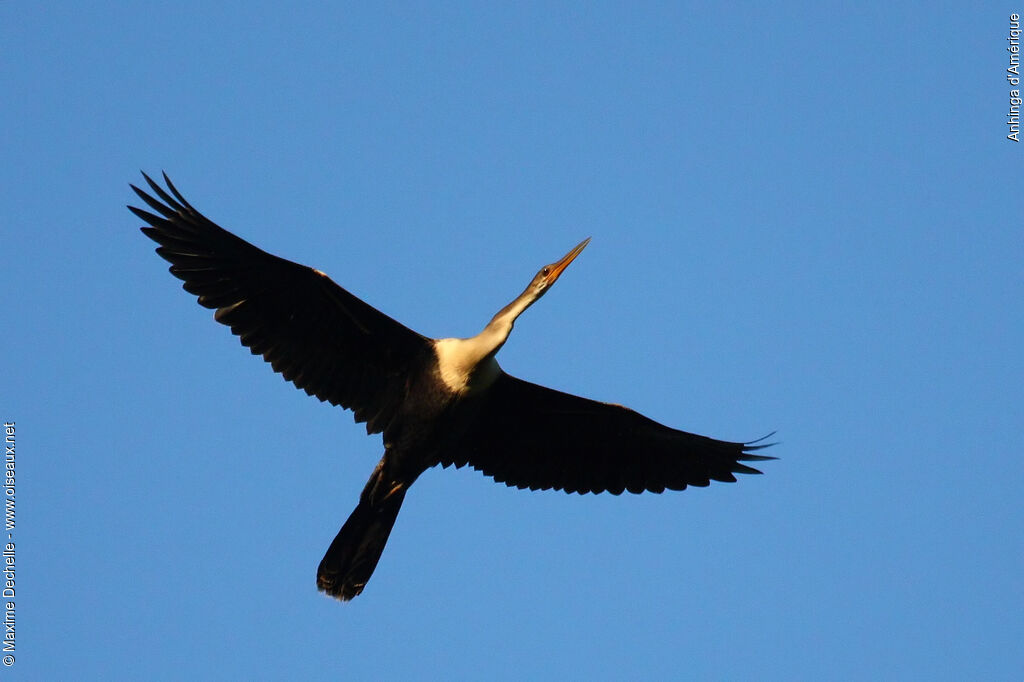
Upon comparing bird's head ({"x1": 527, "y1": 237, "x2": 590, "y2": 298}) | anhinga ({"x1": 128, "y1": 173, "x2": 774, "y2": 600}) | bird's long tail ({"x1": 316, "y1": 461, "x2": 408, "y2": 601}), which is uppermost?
bird's head ({"x1": 527, "y1": 237, "x2": 590, "y2": 298})

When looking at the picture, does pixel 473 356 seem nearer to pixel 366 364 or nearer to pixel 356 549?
pixel 366 364

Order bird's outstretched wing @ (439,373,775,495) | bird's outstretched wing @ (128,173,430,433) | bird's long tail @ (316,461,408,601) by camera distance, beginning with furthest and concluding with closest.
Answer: bird's outstretched wing @ (439,373,775,495), bird's long tail @ (316,461,408,601), bird's outstretched wing @ (128,173,430,433)

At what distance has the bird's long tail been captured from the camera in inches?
447

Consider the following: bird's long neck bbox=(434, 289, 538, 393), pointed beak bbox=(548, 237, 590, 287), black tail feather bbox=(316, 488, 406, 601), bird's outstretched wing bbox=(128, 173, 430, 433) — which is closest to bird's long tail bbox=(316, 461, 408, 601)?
black tail feather bbox=(316, 488, 406, 601)

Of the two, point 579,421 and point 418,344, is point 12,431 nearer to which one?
point 418,344

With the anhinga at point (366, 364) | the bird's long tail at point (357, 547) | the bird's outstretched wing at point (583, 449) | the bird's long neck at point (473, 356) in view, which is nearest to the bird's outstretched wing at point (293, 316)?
the anhinga at point (366, 364)

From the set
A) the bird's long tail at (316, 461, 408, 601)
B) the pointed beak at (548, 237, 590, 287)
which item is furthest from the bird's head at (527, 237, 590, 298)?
the bird's long tail at (316, 461, 408, 601)

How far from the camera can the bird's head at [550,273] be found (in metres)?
11.5

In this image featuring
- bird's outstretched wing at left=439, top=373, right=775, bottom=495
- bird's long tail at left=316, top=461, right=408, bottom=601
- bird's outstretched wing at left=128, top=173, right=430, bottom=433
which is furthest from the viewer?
bird's outstretched wing at left=439, top=373, right=775, bottom=495

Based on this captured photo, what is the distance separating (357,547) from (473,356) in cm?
193

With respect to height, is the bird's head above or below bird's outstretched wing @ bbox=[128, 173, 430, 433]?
above

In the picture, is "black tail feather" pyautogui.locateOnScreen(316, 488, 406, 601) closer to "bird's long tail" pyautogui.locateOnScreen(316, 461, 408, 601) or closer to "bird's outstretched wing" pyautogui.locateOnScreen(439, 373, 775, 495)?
"bird's long tail" pyautogui.locateOnScreen(316, 461, 408, 601)

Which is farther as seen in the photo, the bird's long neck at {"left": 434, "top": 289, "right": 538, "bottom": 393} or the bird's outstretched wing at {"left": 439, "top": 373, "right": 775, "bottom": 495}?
the bird's outstretched wing at {"left": 439, "top": 373, "right": 775, "bottom": 495}

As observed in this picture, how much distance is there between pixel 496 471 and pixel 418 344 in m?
1.60
